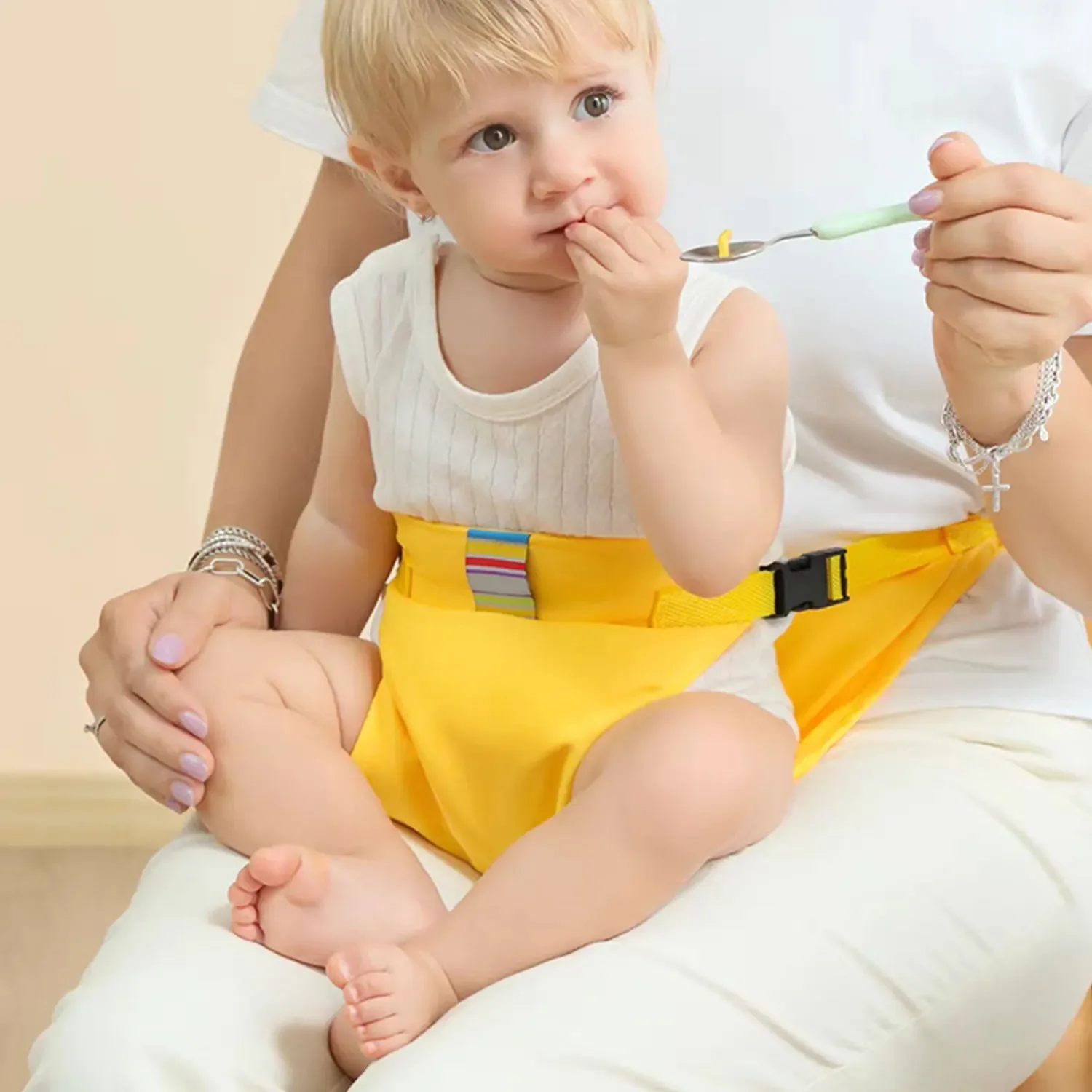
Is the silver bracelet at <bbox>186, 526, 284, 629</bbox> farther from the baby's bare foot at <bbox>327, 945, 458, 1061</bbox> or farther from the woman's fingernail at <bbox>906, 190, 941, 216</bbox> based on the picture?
the woman's fingernail at <bbox>906, 190, 941, 216</bbox>

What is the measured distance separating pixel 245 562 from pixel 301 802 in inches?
10.1

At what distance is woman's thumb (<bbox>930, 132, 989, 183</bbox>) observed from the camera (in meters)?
0.78


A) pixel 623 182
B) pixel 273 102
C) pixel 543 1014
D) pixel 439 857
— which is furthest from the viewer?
pixel 273 102

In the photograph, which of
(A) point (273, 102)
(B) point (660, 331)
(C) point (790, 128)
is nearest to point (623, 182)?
(B) point (660, 331)

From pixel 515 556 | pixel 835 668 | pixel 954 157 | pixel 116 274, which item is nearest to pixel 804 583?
pixel 835 668

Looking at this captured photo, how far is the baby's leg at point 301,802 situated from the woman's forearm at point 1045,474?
390 mm

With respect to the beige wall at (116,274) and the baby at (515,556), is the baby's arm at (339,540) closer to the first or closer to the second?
the baby at (515,556)

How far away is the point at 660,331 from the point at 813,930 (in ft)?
1.02

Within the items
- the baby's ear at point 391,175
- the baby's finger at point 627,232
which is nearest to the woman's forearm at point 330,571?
the baby's ear at point 391,175

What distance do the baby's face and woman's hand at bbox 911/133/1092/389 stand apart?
158 mm

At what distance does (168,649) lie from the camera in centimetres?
96

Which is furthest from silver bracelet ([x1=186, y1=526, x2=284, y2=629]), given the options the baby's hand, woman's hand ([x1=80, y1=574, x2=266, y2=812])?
the baby's hand

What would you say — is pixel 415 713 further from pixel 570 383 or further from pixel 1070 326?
pixel 1070 326

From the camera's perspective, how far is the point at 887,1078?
82cm
